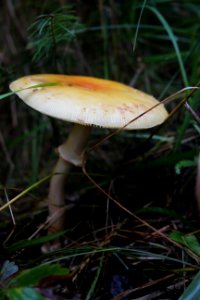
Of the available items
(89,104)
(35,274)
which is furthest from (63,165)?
(35,274)

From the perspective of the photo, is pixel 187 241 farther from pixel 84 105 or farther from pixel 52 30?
pixel 52 30

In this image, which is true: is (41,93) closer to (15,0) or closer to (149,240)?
(149,240)

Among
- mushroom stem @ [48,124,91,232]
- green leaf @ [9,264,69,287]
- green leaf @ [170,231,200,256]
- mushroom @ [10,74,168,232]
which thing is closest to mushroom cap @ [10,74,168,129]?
mushroom @ [10,74,168,232]

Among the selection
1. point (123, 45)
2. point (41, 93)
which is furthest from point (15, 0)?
point (41, 93)

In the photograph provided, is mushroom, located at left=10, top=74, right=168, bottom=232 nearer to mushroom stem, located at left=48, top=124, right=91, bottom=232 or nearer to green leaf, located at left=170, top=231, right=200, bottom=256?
Result: mushroom stem, located at left=48, top=124, right=91, bottom=232

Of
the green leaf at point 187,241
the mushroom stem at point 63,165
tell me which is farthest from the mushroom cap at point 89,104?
the green leaf at point 187,241

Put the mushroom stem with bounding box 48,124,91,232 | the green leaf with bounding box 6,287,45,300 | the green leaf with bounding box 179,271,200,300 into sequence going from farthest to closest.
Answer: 1. the mushroom stem with bounding box 48,124,91,232
2. the green leaf with bounding box 179,271,200,300
3. the green leaf with bounding box 6,287,45,300
